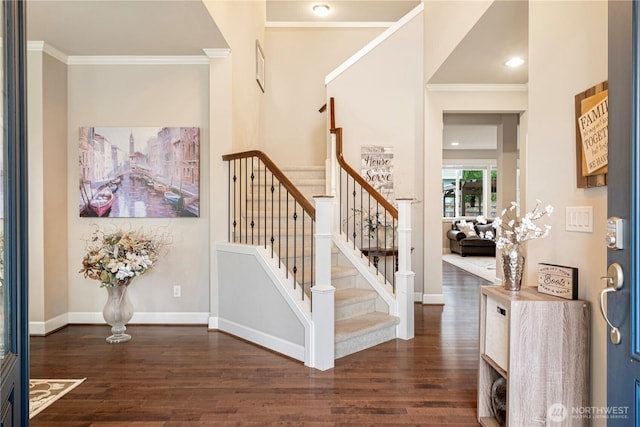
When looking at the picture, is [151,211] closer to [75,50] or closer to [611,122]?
[75,50]

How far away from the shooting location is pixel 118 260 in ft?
11.6

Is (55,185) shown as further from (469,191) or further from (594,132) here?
(469,191)

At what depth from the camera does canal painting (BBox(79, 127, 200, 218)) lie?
4062 mm

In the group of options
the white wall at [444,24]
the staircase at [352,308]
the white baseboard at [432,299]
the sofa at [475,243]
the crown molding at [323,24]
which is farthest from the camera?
the sofa at [475,243]

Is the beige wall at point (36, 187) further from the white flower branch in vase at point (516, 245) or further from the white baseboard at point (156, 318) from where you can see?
the white flower branch in vase at point (516, 245)

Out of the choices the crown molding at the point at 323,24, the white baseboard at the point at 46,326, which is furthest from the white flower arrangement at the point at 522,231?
the crown molding at the point at 323,24

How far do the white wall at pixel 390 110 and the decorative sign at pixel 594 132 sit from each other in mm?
3228

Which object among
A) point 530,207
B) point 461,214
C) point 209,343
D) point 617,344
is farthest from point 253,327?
point 461,214

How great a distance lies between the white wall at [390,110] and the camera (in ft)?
16.8

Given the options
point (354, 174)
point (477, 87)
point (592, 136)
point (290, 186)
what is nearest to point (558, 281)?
point (592, 136)

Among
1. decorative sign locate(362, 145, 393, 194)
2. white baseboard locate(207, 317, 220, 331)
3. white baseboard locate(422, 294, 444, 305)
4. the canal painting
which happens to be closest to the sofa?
white baseboard locate(422, 294, 444, 305)

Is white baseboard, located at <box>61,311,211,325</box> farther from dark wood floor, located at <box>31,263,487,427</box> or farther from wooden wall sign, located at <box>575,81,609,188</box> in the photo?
wooden wall sign, located at <box>575,81,609,188</box>

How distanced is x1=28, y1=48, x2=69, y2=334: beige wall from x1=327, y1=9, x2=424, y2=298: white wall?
329 centimetres

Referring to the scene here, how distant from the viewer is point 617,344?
47.3 inches
